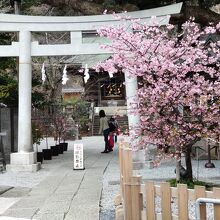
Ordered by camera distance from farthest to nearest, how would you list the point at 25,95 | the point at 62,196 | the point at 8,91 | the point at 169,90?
the point at 8,91, the point at 25,95, the point at 62,196, the point at 169,90

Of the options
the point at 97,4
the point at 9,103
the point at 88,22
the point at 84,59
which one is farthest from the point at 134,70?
the point at 84,59

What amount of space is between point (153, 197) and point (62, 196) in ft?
11.9

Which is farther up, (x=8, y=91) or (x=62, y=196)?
(x=8, y=91)

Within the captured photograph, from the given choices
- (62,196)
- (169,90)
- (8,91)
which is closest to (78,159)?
(8,91)

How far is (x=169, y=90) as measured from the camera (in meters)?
6.96

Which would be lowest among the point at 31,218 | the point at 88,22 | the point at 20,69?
the point at 31,218

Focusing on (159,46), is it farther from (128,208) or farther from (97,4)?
(97,4)

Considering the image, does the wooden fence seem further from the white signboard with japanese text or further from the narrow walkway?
the white signboard with japanese text

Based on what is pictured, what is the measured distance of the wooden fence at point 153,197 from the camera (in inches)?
165

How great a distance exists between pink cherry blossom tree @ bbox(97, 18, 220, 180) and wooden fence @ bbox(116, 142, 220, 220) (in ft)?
5.92

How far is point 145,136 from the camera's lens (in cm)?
738

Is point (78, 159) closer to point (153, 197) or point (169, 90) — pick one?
point (169, 90)

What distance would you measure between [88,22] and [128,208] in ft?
28.5

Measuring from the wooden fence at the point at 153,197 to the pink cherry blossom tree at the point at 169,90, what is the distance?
5.92ft
